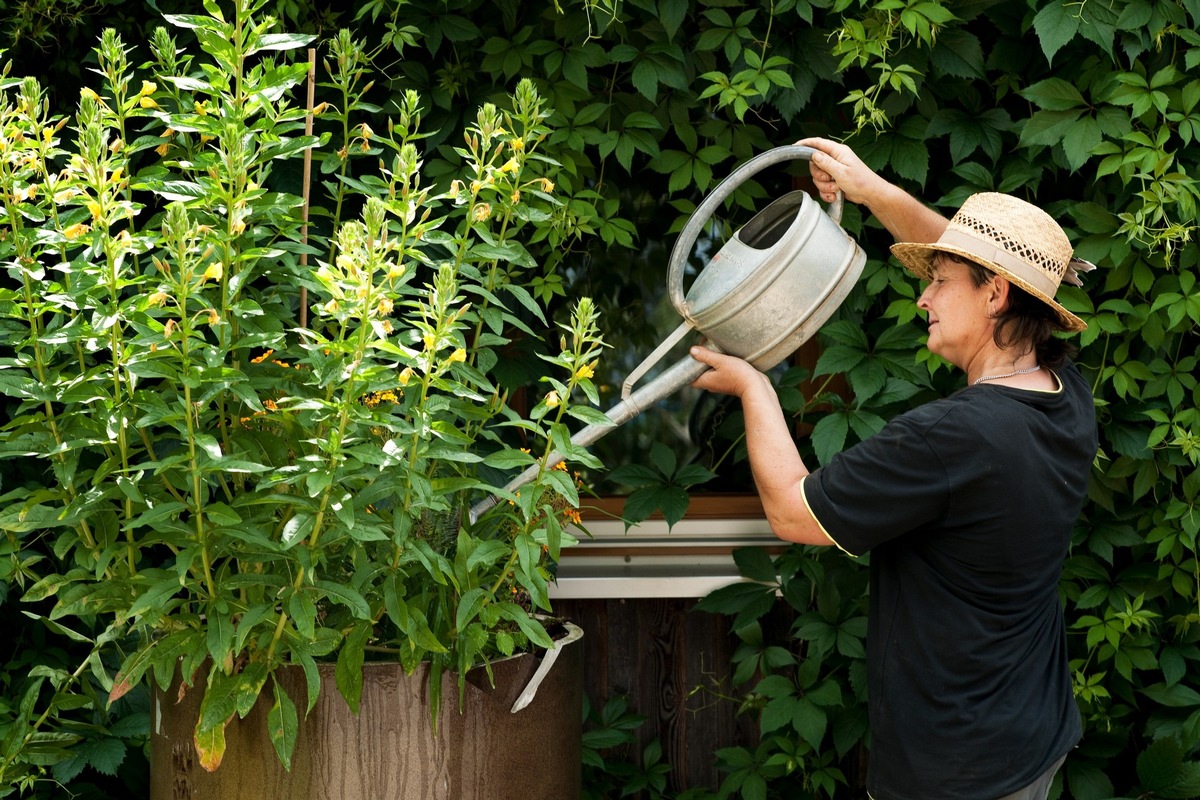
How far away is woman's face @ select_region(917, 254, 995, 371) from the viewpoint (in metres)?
1.67

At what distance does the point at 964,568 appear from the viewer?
1595 mm

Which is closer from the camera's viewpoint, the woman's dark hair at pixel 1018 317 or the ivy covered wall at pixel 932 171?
the woman's dark hair at pixel 1018 317

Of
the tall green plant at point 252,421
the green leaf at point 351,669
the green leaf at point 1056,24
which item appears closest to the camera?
the tall green plant at point 252,421

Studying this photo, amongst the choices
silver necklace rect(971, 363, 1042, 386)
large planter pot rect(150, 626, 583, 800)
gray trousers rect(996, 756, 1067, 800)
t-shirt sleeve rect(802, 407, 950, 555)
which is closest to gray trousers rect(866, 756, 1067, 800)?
gray trousers rect(996, 756, 1067, 800)

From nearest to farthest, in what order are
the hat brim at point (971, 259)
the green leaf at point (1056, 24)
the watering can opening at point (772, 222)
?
the hat brim at point (971, 259) → the watering can opening at point (772, 222) → the green leaf at point (1056, 24)

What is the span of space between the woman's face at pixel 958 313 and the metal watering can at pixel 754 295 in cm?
12

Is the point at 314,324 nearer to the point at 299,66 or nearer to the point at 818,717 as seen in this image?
the point at 299,66

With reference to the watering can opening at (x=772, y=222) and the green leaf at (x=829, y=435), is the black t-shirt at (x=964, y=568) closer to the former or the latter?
the watering can opening at (x=772, y=222)

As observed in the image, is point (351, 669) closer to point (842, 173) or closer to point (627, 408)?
point (627, 408)

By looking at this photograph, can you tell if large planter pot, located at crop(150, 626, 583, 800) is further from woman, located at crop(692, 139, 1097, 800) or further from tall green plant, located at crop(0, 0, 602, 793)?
woman, located at crop(692, 139, 1097, 800)

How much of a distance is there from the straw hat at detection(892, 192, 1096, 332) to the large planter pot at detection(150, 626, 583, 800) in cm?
82

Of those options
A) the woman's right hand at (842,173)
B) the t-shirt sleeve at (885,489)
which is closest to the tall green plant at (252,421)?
the t-shirt sleeve at (885,489)

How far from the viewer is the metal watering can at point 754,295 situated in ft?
5.46

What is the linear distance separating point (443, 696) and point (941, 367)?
1253 mm
